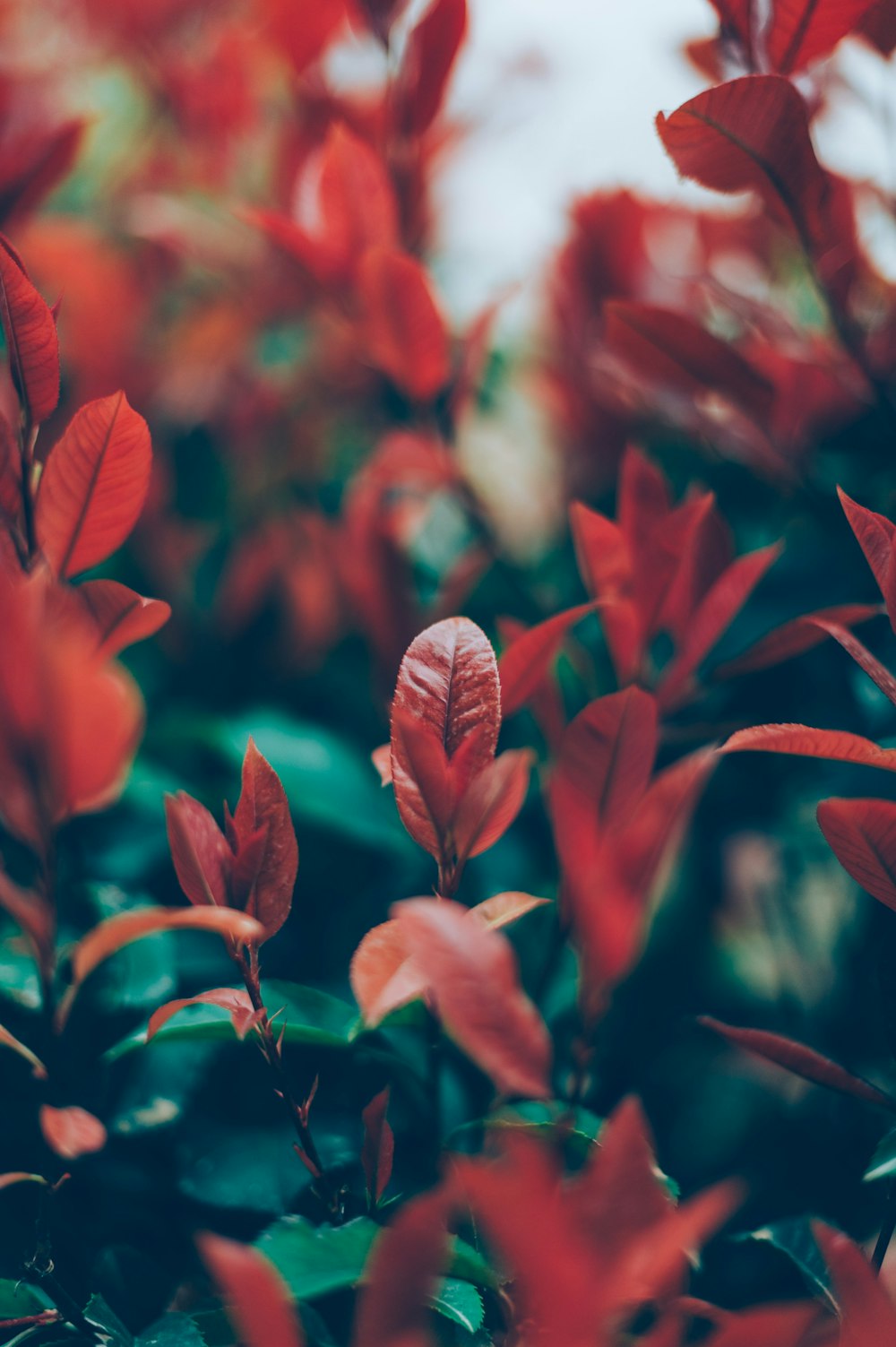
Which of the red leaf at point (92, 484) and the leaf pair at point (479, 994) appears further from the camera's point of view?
the red leaf at point (92, 484)

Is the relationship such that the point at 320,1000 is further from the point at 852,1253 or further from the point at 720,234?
the point at 720,234

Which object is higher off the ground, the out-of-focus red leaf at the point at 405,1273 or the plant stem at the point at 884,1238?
the out-of-focus red leaf at the point at 405,1273

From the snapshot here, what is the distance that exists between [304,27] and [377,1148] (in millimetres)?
823

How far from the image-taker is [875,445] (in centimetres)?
65

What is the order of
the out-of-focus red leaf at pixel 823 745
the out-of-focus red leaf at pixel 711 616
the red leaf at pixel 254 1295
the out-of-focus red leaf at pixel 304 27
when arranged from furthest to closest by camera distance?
the out-of-focus red leaf at pixel 304 27 < the out-of-focus red leaf at pixel 711 616 < the out-of-focus red leaf at pixel 823 745 < the red leaf at pixel 254 1295

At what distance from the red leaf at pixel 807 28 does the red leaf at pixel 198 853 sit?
49cm

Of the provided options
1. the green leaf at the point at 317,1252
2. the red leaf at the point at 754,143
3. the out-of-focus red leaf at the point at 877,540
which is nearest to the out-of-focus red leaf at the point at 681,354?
the red leaf at the point at 754,143

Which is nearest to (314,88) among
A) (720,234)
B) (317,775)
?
(720,234)

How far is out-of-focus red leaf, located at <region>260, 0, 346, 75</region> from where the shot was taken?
2.36ft

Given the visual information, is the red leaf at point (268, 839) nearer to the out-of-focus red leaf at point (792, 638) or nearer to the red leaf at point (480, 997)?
the red leaf at point (480, 997)

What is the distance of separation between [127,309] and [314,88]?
27 cm

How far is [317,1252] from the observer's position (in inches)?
14.3

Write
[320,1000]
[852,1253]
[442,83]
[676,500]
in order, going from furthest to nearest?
Result: [676,500], [442,83], [320,1000], [852,1253]

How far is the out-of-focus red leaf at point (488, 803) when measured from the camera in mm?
377
